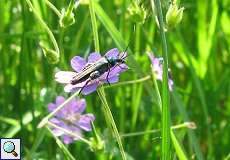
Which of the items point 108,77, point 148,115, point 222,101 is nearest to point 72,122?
point 148,115

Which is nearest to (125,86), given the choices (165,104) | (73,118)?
(73,118)

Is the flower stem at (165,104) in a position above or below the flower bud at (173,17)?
below

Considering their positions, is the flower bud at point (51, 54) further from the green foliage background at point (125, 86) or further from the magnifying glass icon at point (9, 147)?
the green foliage background at point (125, 86)

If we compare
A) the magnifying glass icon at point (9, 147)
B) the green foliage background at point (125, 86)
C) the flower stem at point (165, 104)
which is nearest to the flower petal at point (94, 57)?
the flower stem at point (165, 104)

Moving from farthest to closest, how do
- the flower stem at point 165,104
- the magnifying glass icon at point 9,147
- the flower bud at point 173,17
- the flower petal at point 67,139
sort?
the flower petal at point 67,139 < the magnifying glass icon at point 9,147 < the flower bud at point 173,17 < the flower stem at point 165,104

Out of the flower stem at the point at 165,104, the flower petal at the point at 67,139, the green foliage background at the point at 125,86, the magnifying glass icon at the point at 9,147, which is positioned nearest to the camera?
the flower stem at the point at 165,104

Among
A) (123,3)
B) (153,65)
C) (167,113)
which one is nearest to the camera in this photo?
(167,113)

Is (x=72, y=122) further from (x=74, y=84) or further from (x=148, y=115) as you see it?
(x=74, y=84)

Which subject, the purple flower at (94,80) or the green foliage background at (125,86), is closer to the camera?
the purple flower at (94,80)

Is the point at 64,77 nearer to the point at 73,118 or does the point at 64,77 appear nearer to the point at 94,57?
the point at 94,57
